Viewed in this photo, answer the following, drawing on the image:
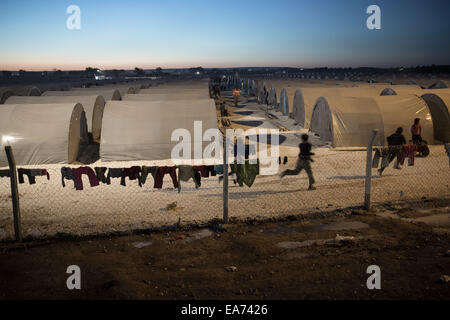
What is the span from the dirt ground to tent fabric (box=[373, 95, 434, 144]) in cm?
967

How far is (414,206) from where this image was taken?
802 centimetres

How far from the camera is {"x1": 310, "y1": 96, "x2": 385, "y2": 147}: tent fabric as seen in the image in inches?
610

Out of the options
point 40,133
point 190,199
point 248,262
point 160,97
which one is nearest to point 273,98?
point 160,97

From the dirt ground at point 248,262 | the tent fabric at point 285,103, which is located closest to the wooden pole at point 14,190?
the dirt ground at point 248,262

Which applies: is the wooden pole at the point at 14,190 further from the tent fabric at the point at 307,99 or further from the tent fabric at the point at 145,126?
the tent fabric at the point at 307,99

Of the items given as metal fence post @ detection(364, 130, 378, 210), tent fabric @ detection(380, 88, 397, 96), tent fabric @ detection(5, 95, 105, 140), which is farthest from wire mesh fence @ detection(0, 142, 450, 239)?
tent fabric @ detection(380, 88, 397, 96)

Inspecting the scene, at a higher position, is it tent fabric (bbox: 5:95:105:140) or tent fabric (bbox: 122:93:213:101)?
tent fabric (bbox: 122:93:213:101)

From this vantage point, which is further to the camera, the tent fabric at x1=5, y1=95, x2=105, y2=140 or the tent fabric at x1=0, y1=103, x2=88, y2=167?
the tent fabric at x1=5, y1=95, x2=105, y2=140

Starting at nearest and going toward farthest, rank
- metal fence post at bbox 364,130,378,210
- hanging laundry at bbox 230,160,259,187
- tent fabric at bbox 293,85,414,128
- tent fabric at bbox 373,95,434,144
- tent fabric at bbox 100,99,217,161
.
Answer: metal fence post at bbox 364,130,378,210 → hanging laundry at bbox 230,160,259,187 → tent fabric at bbox 100,99,217,161 → tent fabric at bbox 373,95,434,144 → tent fabric at bbox 293,85,414,128

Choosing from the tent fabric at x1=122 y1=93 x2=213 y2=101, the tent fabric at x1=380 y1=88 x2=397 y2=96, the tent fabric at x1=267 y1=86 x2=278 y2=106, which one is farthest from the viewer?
the tent fabric at x1=267 y1=86 x2=278 y2=106

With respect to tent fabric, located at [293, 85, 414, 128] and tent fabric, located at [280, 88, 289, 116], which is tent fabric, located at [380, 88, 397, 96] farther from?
tent fabric, located at [280, 88, 289, 116]

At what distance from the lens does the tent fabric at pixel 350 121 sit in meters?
15.5
